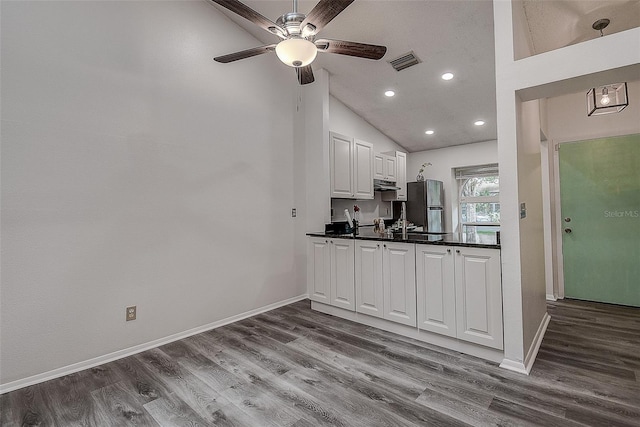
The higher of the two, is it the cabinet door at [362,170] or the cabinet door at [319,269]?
the cabinet door at [362,170]

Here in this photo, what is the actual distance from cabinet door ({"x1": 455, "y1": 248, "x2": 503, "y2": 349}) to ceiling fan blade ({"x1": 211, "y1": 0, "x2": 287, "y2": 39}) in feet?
7.00

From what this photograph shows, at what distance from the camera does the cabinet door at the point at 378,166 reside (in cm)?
478

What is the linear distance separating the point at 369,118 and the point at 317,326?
11.8 feet

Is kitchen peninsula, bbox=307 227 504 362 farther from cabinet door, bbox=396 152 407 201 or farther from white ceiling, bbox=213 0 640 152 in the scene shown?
cabinet door, bbox=396 152 407 201

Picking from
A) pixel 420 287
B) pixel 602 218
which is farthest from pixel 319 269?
pixel 602 218

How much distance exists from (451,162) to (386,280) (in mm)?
4062

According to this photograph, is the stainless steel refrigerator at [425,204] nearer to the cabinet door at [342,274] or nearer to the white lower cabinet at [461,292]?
the cabinet door at [342,274]

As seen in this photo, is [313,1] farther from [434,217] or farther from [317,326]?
[434,217]

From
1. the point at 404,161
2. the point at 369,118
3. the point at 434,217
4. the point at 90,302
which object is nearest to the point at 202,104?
the point at 90,302

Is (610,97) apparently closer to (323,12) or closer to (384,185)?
(384,185)

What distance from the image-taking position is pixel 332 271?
3336 mm

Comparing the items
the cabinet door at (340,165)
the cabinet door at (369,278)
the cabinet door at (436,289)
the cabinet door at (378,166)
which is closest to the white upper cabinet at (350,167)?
the cabinet door at (340,165)

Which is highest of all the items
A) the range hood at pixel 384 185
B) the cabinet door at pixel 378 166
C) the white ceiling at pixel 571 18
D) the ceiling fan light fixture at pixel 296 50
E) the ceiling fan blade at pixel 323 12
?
the white ceiling at pixel 571 18

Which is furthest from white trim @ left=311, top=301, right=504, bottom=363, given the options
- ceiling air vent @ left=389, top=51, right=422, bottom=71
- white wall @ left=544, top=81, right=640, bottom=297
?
ceiling air vent @ left=389, top=51, right=422, bottom=71
